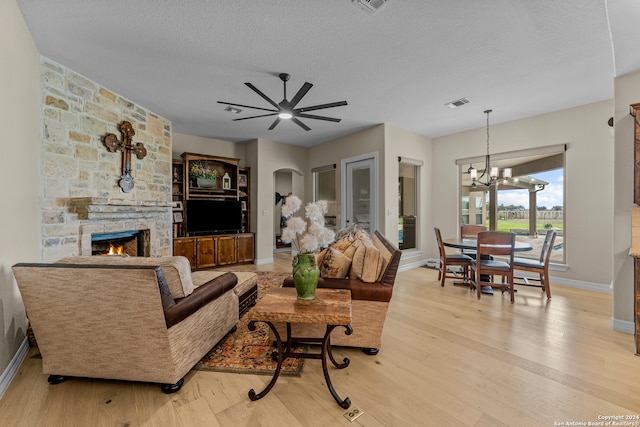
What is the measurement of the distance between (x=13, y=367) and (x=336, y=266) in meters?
2.46

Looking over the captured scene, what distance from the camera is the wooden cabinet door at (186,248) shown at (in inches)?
195

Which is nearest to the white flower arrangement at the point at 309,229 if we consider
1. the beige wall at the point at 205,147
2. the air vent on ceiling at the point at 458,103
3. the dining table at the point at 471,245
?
the dining table at the point at 471,245

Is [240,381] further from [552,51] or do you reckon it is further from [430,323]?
[552,51]

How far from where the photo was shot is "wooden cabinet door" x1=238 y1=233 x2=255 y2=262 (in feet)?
18.9

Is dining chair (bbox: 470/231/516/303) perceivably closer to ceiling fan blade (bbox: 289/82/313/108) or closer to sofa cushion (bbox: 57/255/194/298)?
ceiling fan blade (bbox: 289/82/313/108)

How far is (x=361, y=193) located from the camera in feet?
18.3

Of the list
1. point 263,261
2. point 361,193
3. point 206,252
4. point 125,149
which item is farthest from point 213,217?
point 361,193

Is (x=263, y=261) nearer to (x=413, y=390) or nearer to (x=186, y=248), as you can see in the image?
(x=186, y=248)

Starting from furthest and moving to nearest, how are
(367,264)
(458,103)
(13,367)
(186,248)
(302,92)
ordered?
(186,248), (458,103), (302,92), (367,264), (13,367)

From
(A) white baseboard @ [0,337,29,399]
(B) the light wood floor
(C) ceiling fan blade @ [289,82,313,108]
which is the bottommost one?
(B) the light wood floor

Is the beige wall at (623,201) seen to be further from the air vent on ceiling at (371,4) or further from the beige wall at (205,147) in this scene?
the beige wall at (205,147)

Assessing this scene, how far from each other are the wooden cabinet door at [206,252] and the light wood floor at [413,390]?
307cm

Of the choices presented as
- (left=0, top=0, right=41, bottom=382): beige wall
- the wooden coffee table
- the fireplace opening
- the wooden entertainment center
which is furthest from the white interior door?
(left=0, top=0, right=41, bottom=382): beige wall

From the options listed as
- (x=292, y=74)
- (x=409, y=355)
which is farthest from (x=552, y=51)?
(x=409, y=355)
